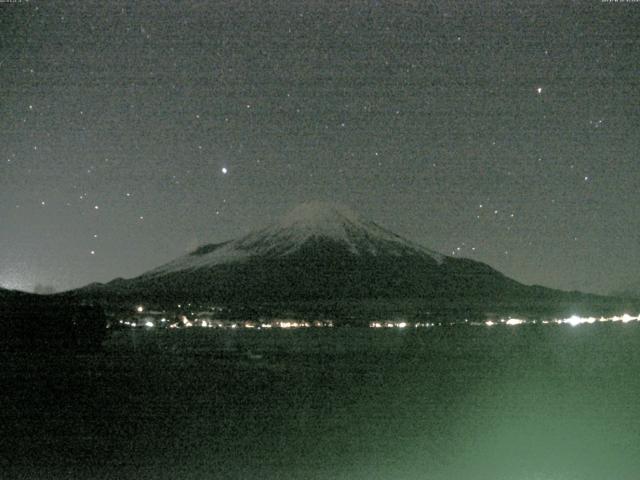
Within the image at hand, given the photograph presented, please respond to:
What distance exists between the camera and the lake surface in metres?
11.8

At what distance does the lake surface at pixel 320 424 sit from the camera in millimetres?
11820

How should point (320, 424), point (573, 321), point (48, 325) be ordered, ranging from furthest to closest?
1. point (573, 321)
2. point (48, 325)
3. point (320, 424)

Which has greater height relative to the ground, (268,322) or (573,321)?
(268,322)

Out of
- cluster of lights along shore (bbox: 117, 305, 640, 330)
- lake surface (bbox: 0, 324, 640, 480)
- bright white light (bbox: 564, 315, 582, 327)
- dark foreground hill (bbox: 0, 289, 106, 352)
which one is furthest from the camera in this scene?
bright white light (bbox: 564, 315, 582, 327)

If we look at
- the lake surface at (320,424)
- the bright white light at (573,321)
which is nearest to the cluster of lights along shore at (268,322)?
the bright white light at (573,321)

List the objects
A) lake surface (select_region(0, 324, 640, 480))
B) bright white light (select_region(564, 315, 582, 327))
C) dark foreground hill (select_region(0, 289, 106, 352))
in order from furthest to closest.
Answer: bright white light (select_region(564, 315, 582, 327)) < dark foreground hill (select_region(0, 289, 106, 352)) < lake surface (select_region(0, 324, 640, 480))


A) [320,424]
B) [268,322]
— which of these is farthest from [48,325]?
[268,322]

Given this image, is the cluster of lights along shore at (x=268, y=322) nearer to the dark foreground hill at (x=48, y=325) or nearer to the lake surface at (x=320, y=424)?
the dark foreground hill at (x=48, y=325)

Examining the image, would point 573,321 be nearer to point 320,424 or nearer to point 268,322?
point 268,322

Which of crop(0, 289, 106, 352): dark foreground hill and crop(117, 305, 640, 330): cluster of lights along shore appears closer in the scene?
crop(0, 289, 106, 352): dark foreground hill

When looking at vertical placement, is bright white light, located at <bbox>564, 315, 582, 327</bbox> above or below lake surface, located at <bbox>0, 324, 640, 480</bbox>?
A: above

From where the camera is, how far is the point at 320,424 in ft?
52.8

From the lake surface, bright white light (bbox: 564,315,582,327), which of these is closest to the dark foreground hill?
the lake surface

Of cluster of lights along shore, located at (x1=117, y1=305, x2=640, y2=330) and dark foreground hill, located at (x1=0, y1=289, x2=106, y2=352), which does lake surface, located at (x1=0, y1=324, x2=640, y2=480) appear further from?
cluster of lights along shore, located at (x1=117, y1=305, x2=640, y2=330)
